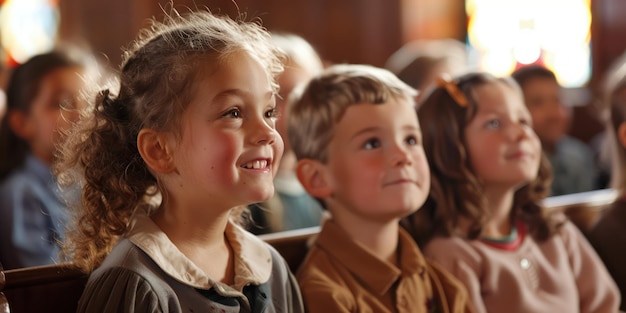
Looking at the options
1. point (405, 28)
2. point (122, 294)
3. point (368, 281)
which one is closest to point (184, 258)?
point (122, 294)

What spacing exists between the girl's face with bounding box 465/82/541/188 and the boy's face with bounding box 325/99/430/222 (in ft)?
0.88

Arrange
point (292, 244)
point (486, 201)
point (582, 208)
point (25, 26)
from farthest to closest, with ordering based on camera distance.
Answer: point (25, 26) → point (582, 208) → point (486, 201) → point (292, 244)

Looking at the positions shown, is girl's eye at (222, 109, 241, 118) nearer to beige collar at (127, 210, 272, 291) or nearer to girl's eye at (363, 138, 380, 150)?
beige collar at (127, 210, 272, 291)

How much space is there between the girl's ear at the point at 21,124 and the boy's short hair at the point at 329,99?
4.65 ft

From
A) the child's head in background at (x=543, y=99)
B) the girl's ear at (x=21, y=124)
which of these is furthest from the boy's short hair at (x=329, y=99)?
the child's head in background at (x=543, y=99)

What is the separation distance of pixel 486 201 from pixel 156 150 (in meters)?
0.88

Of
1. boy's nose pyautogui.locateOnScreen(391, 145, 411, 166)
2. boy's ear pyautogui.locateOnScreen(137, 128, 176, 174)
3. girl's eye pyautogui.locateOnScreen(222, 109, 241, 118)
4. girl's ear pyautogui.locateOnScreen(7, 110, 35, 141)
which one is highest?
girl's eye pyautogui.locateOnScreen(222, 109, 241, 118)

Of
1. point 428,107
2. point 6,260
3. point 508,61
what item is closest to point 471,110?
point 428,107

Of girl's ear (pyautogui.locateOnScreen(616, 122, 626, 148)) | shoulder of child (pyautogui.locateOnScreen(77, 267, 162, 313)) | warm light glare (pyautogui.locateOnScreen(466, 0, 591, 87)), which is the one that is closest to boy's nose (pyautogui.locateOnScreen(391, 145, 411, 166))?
shoulder of child (pyautogui.locateOnScreen(77, 267, 162, 313))

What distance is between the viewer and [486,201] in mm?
1984

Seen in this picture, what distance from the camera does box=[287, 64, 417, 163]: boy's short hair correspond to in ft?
5.73

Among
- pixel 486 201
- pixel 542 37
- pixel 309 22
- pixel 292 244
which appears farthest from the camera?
pixel 309 22

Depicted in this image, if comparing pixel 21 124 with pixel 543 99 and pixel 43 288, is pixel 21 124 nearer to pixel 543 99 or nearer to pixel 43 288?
pixel 43 288

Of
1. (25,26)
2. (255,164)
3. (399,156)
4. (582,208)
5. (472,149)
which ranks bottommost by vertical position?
(25,26)
